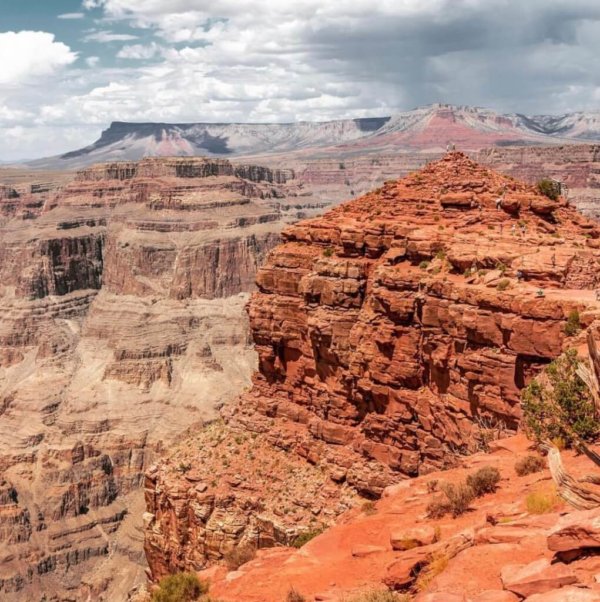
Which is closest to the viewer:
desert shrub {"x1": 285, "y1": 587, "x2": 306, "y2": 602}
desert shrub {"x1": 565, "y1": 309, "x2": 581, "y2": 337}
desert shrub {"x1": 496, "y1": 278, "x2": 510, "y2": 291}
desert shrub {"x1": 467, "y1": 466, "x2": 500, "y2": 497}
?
desert shrub {"x1": 285, "y1": 587, "x2": 306, "y2": 602}

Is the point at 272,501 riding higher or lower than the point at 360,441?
lower

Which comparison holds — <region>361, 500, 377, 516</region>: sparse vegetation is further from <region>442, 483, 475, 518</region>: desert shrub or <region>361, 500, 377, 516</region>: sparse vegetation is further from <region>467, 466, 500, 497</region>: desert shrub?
<region>467, 466, 500, 497</region>: desert shrub

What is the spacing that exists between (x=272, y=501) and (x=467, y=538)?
17.0 meters

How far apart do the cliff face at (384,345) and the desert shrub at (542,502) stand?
857cm

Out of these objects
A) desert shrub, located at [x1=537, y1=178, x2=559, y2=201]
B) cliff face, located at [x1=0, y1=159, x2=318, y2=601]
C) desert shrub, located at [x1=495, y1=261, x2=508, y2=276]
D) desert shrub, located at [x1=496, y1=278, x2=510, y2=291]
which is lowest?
cliff face, located at [x1=0, y1=159, x2=318, y2=601]

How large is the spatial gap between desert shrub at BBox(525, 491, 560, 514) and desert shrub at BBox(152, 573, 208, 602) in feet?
34.5

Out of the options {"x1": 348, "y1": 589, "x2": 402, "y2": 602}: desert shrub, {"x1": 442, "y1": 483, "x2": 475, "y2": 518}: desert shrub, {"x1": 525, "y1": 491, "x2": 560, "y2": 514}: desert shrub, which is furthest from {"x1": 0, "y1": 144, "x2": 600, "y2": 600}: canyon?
{"x1": 348, "y1": 589, "x2": 402, "y2": 602}: desert shrub

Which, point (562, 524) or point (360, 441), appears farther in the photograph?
point (360, 441)

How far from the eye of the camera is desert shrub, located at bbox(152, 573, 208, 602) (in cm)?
2067

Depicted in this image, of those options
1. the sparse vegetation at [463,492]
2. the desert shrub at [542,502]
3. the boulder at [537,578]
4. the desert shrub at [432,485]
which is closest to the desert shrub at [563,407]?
the sparse vegetation at [463,492]

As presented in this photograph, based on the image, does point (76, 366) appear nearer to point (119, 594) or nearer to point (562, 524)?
point (119, 594)

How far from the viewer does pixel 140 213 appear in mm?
164500

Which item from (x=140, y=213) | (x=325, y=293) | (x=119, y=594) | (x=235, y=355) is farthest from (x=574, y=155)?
(x=325, y=293)

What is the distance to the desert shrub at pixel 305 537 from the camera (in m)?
26.7
